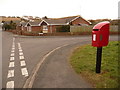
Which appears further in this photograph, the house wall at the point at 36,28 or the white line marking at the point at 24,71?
the house wall at the point at 36,28

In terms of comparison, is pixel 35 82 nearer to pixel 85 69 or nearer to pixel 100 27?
pixel 85 69

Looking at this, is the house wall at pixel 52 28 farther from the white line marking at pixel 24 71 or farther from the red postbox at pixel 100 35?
the red postbox at pixel 100 35

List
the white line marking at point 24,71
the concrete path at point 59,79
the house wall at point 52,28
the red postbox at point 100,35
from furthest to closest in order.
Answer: the house wall at point 52,28 → the white line marking at point 24,71 → the red postbox at point 100,35 → the concrete path at point 59,79

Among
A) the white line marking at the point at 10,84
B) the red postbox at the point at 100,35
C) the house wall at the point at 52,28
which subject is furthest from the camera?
the house wall at the point at 52,28

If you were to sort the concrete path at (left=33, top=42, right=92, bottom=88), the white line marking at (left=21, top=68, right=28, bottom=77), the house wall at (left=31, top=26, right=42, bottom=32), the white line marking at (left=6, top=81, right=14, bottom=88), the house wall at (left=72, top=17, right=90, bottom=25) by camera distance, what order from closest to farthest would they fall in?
the concrete path at (left=33, top=42, right=92, bottom=88)
the white line marking at (left=6, top=81, right=14, bottom=88)
the white line marking at (left=21, top=68, right=28, bottom=77)
the house wall at (left=72, top=17, right=90, bottom=25)
the house wall at (left=31, top=26, right=42, bottom=32)

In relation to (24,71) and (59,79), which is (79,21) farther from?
(59,79)

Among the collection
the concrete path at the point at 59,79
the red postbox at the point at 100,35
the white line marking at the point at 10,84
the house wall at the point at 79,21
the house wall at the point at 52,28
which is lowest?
the white line marking at the point at 10,84

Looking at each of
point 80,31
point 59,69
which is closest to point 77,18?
point 80,31

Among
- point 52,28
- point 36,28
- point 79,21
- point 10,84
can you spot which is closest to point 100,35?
point 10,84

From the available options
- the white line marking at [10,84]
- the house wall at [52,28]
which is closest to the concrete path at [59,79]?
the white line marking at [10,84]

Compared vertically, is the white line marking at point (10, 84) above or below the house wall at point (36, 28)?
below

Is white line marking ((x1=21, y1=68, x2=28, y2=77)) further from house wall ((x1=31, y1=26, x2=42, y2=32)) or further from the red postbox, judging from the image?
house wall ((x1=31, y1=26, x2=42, y2=32))

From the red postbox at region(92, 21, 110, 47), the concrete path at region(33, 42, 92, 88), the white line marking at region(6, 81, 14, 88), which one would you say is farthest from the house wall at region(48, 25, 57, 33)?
the white line marking at region(6, 81, 14, 88)

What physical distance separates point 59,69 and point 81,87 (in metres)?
1.99
